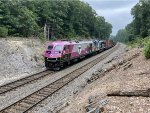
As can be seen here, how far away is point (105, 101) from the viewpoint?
13711 millimetres

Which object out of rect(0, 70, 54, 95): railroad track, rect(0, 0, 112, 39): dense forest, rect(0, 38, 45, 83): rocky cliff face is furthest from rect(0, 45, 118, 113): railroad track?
rect(0, 0, 112, 39): dense forest

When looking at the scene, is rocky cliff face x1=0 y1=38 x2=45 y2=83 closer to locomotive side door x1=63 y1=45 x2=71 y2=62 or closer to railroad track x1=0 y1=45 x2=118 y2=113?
locomotive side door x1=63 y1=45 x2=71 y2=62

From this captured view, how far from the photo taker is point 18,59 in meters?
33.3

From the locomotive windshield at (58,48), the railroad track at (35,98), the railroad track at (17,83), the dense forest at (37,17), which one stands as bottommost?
the railroad track at (35,98)

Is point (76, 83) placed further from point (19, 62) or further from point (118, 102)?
point (118, 102)

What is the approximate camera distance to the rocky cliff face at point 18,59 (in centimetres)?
2962

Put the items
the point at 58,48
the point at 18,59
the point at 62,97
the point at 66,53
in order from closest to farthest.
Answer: the point at 62,97 → the point at 18,59 → the point at 58,48 → the point at 66,53

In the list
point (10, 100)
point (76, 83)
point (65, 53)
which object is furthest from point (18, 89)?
point (65, 53)

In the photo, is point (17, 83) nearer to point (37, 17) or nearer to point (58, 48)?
point (58, 48)

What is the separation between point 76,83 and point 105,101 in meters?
12.0

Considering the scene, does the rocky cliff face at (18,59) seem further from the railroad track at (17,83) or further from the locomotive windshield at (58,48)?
the locomotive windshield at (58,48)

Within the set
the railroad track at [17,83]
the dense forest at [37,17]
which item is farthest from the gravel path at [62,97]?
the dense forest at [37,17]

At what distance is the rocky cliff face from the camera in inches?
1166

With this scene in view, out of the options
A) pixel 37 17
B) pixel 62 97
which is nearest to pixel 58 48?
pixel 62 97
